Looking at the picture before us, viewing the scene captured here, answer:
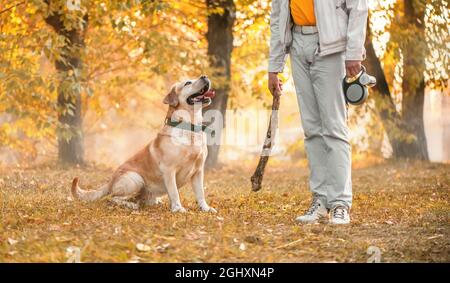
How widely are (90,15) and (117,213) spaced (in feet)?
25.9

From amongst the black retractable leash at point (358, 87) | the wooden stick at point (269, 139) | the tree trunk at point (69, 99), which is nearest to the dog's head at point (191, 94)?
the wooden stick at point (269, 139)

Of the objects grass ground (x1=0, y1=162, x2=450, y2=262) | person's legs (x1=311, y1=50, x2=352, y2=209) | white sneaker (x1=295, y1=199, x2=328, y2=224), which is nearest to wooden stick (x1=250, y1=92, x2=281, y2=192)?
grass ground (x1=0, y1=162, x2=450, y2=262)

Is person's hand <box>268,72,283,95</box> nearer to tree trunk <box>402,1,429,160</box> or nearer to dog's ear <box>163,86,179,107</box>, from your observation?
dog's ear <box>163,86,179,107</box>

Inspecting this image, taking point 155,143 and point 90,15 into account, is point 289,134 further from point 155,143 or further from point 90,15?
point 155,143

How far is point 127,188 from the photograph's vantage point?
6742 millimetres

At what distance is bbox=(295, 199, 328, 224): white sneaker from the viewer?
18.7 ft

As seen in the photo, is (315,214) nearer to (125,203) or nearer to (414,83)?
(125,203)

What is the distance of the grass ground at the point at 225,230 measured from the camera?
14.3 ft

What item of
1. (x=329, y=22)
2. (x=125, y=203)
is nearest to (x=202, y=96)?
(x=125, y=203)

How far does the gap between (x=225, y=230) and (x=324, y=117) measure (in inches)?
49.7

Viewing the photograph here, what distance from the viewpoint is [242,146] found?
87.2 ft

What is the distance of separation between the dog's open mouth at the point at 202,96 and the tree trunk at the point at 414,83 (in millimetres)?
8169

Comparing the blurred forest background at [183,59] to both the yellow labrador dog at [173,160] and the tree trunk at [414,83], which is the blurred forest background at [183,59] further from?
the yellow labrador dog at [173,160]
